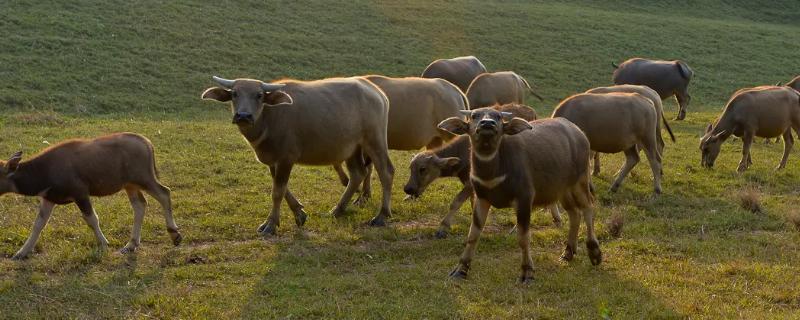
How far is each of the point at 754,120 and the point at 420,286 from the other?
1104cm

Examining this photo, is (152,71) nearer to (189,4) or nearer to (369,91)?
(189,4)

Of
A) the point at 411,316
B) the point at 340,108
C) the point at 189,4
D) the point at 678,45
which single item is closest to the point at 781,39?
the point at 678,45

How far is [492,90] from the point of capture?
61.1 ft

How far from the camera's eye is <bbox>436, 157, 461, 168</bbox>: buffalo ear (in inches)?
424

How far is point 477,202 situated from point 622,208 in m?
4.78

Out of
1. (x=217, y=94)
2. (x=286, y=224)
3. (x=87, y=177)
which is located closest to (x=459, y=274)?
(x=286, y=224)

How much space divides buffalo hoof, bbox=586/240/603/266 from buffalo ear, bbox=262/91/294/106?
403 centimetres

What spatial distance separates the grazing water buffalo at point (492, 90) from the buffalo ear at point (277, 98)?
810cm

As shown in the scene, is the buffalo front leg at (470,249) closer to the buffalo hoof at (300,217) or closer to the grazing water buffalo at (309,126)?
the grazing water buffalo at (309,126)

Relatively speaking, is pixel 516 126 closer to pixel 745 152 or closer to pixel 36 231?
pixel 36 231

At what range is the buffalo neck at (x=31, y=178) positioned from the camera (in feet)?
31.1

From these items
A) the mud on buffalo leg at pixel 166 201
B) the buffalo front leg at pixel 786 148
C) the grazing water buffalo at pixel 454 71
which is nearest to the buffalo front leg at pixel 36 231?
the mud on buffalo leg at pixel 166 201

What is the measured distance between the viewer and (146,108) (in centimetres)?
2291

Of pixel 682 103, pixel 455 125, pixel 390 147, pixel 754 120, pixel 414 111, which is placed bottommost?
pixel 682 103
